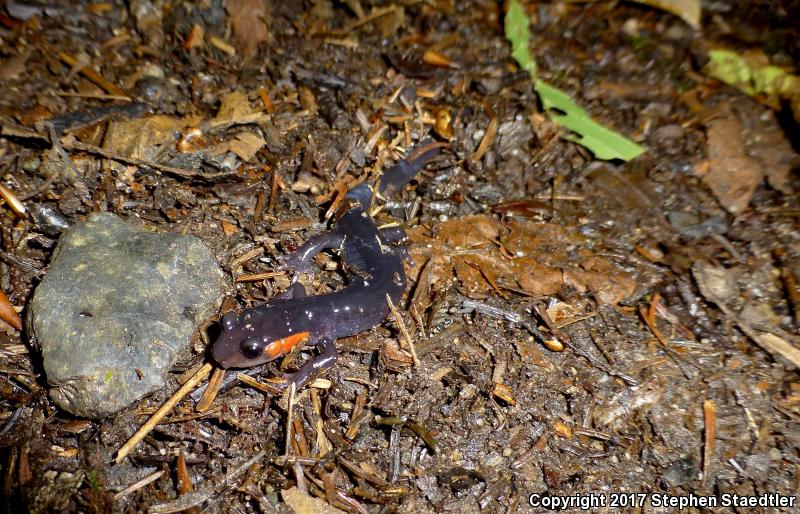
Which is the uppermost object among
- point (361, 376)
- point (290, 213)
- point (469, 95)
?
point (469, 95)

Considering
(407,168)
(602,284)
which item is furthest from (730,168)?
(407,168)

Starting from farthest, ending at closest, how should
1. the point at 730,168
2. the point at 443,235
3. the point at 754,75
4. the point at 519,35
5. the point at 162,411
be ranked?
the point at 519,35
the point at 754,75
the point at 730,168
the point at 443,235
the point at 162,411

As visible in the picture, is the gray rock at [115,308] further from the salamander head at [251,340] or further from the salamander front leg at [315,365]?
the salamander front leg at [315,365]

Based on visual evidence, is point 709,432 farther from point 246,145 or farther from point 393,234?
point 246,145

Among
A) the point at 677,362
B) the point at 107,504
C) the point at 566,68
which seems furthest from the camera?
the point at 566,68

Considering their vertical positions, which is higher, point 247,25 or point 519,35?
point 519,35

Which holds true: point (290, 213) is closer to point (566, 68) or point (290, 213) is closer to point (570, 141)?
point (570, 141)

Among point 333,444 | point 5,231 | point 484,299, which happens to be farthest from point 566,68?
point 5,231
